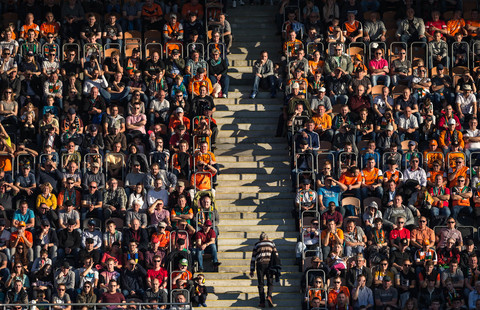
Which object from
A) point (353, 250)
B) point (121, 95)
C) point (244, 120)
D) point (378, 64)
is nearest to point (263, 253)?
A: point (353, 250)

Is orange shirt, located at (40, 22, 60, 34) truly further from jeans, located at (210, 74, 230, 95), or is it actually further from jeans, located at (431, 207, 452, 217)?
jeans, located at (431, 207, 452, 217)

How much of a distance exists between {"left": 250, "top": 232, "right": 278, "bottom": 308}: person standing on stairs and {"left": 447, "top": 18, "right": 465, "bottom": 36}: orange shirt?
9.85 m

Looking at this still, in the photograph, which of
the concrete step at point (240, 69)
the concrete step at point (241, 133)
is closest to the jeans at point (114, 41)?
the concrete step at point (240, 69)

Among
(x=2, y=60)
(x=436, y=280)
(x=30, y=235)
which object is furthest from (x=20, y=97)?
(x=436, y=280)

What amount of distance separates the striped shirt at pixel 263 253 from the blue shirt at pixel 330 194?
95.5 inches

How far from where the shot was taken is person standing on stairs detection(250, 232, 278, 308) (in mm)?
30828

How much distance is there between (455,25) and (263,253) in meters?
10.3

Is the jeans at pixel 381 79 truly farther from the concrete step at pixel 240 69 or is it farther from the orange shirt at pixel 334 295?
the orange shirt at pixel 334 295

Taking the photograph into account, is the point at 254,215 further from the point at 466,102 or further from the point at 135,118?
the point at 466,102

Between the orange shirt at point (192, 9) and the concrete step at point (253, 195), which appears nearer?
the concrete step at point (253, 195)

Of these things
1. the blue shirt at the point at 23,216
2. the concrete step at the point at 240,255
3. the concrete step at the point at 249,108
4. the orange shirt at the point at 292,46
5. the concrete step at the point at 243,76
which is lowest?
the concrete step at the point at 240,255

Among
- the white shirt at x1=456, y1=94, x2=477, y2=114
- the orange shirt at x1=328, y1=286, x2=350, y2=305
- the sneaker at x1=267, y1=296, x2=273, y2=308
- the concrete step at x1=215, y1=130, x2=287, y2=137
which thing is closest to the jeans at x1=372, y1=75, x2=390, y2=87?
the white shirt at x1=456, y1=94, x2=477, y2=114

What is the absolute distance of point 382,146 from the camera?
34281 millimetres

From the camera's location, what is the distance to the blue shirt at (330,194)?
33.0 metres
